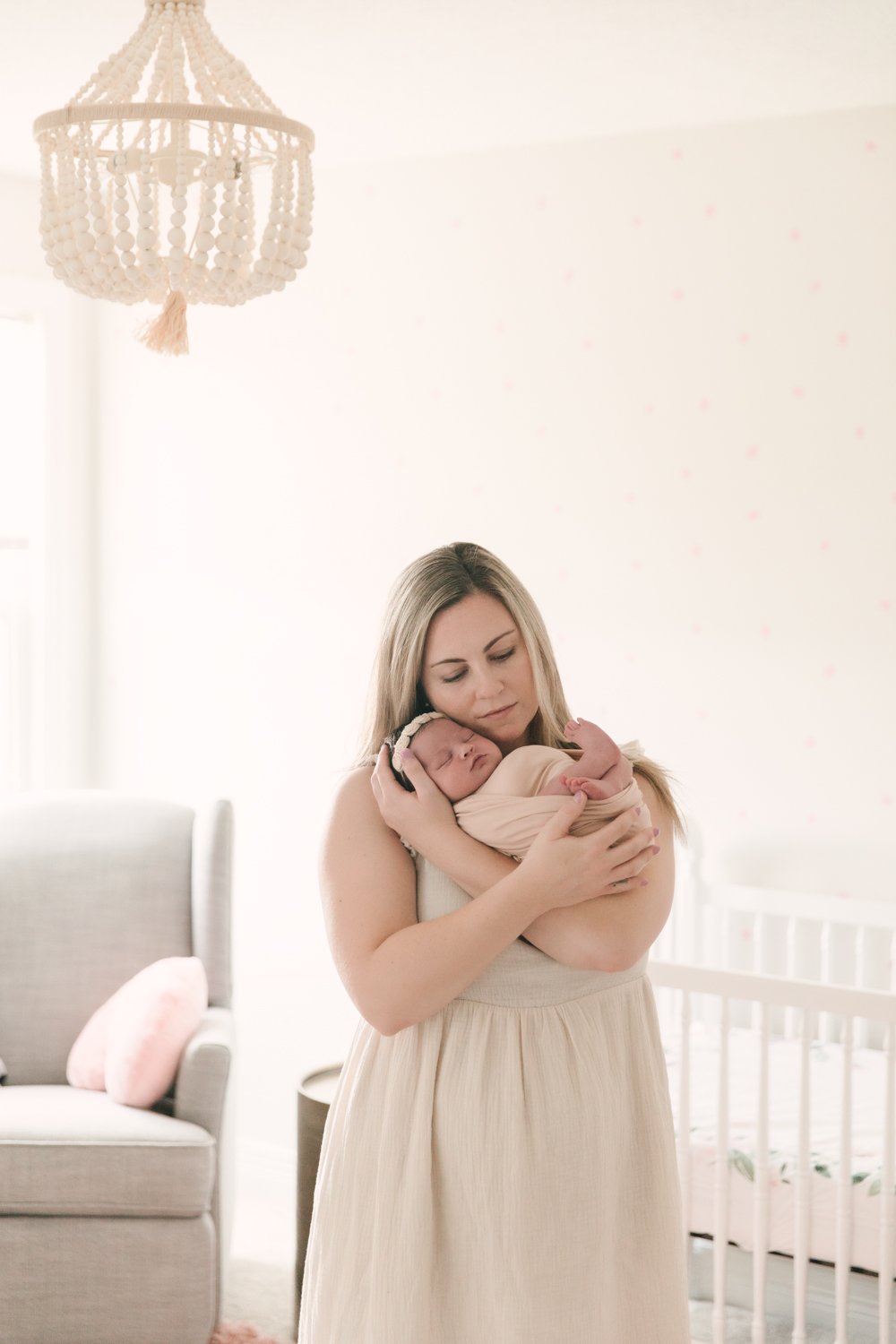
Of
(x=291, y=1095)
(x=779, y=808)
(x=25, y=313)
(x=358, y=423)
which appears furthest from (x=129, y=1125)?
(x=25, y=313)

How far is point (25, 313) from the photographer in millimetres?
3541

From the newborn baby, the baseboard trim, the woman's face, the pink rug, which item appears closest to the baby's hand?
the newborn baby

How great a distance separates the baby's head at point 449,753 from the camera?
1.33m

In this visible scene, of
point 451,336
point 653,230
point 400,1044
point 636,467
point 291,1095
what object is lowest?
point 291,1095

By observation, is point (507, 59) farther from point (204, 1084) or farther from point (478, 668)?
point (204, 1084)

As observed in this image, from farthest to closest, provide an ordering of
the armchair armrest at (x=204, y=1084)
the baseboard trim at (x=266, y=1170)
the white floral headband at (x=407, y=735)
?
the baseboard trim at (x=266, y=1170)
the armchair armrest at (x=204, y=1084)
the white floral headband at (x=407, y=735)

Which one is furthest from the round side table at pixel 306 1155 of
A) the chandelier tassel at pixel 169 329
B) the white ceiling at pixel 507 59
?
Answer: the white ceiling at pixel 507 59

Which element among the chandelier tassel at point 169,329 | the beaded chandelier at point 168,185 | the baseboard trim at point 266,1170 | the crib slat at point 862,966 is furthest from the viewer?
the baseboard trim at point 266,1170

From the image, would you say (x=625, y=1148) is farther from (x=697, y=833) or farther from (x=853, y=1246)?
(x=697, y=833)

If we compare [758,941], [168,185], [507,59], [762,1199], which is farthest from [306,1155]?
[507,59]

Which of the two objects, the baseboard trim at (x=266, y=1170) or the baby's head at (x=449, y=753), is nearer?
the baby's head at (x=449, y=753)

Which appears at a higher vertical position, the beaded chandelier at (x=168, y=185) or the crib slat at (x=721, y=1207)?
the beaded chandelier at (x=168, y=185)

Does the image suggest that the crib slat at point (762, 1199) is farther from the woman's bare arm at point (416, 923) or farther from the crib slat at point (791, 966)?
the woman's bare arm at point (416, 923)

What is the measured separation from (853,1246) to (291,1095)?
1687mm
